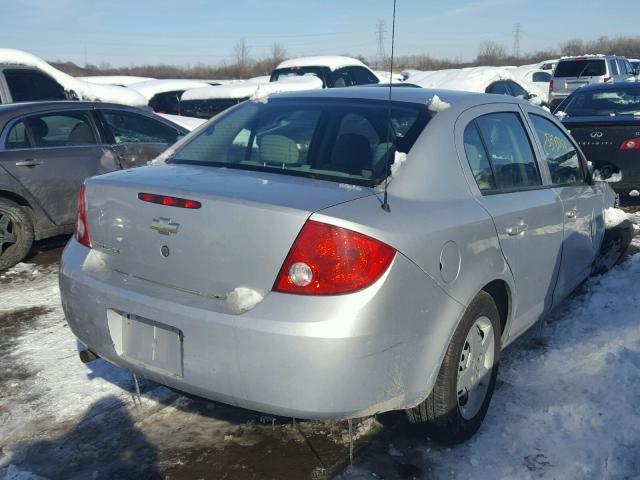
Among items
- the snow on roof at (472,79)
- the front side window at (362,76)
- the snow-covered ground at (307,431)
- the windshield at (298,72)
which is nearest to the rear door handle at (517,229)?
the snow-covered ground at (307,431)

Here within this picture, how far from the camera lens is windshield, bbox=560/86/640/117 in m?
8.49

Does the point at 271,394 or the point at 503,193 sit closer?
the point at 271,394

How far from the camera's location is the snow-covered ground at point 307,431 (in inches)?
108

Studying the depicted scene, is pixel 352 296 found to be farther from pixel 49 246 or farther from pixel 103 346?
pixel 49 246

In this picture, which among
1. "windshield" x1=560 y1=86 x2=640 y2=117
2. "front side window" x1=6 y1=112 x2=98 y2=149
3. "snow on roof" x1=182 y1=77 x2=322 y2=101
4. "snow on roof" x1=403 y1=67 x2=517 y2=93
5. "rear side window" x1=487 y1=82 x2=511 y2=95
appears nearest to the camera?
"front side window" x1=6 y1=112 x2=98 y2=149

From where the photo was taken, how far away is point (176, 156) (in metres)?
3.32

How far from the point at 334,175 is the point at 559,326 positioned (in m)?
2.27

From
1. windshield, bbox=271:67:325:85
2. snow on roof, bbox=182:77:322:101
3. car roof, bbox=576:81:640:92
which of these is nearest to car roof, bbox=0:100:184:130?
snow on roof, bbox=182:77:322:101

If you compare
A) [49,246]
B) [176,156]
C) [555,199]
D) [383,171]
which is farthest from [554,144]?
[49,246]

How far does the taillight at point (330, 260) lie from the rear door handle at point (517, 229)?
1065 mm

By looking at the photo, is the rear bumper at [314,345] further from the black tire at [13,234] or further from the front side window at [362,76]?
the front side window at [362,76]

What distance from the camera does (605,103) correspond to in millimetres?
8750

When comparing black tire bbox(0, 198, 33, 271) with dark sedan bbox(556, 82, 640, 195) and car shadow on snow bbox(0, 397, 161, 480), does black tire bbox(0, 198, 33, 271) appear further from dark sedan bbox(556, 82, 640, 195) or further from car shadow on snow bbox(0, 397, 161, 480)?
dark sedan bbox(556, 82, 640, 195)

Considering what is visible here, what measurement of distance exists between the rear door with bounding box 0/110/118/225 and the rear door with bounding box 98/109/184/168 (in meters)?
0.14
